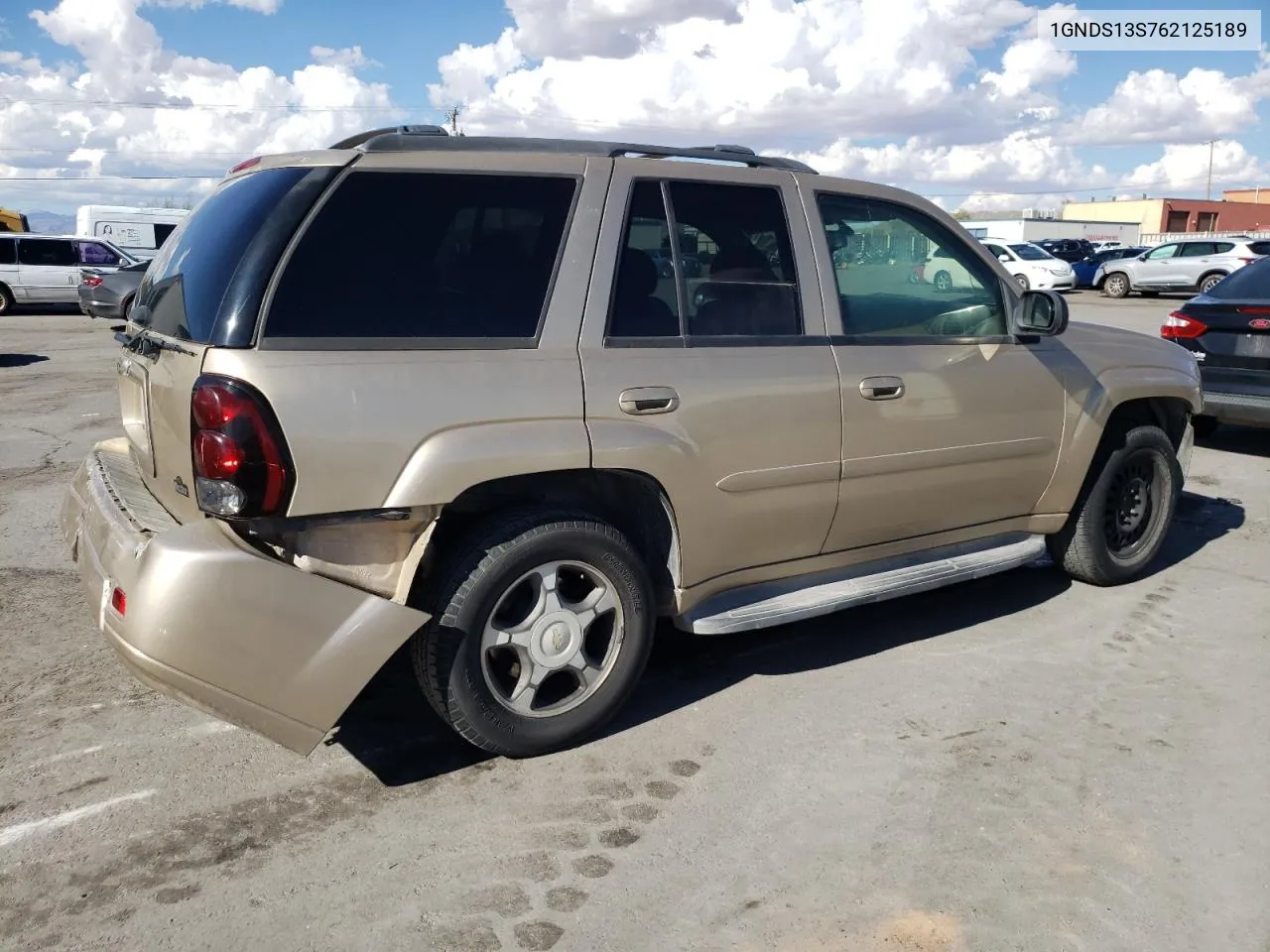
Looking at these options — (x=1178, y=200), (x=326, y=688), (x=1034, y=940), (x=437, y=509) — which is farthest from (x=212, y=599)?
(x=1178, y=200)

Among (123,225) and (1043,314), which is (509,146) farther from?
(123,225)

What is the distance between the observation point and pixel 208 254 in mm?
3254

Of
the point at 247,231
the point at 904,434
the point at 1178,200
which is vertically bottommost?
the point at 904,434

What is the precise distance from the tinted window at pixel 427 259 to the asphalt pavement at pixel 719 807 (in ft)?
4.68

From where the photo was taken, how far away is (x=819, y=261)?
3955 millimetres

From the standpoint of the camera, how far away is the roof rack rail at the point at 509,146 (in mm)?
3279

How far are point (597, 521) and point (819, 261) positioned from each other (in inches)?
53.2

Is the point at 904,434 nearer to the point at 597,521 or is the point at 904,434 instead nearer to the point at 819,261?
the point at 819,261

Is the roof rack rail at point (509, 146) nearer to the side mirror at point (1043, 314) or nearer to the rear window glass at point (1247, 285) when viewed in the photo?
the side mirror at point (1043, 314)

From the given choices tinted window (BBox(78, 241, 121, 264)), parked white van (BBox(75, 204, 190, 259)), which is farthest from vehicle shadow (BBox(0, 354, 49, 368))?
parked white van (BBox(75, 204, 190, 259))

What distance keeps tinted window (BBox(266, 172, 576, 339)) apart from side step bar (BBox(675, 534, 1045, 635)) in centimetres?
121

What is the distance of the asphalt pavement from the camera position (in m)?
2.68

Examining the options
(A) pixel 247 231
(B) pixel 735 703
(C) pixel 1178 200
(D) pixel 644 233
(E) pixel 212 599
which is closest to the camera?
(E) pixel 212 599

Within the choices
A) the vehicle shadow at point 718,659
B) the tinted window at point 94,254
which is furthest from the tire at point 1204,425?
the tinted window at point 94,254
